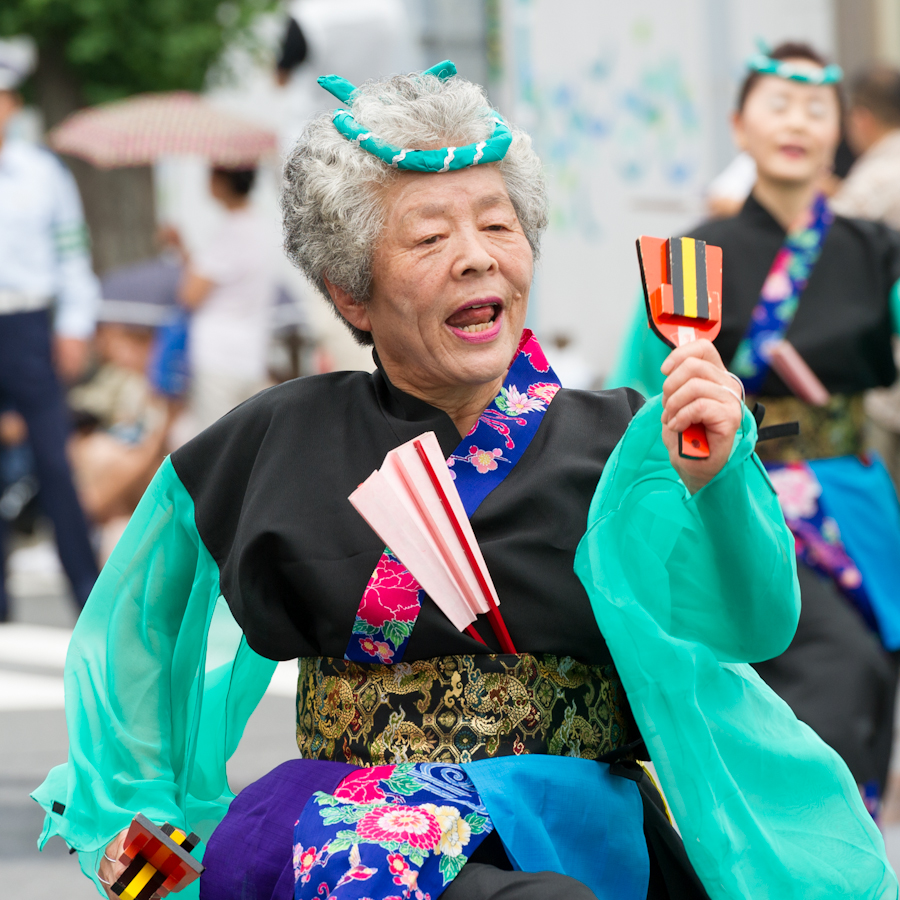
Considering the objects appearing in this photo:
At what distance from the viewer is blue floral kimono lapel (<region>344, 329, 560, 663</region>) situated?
218 cm

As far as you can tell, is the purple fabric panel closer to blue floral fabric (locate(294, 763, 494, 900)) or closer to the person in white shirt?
blue floral fabric (locate(294, 763, 494, 900))

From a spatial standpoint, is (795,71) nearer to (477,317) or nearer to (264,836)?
(477,317)

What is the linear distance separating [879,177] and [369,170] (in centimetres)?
439

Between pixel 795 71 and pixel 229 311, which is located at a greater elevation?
pixel 795 71

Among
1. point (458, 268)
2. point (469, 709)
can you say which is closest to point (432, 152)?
point (458, 268)

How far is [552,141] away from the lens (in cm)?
858

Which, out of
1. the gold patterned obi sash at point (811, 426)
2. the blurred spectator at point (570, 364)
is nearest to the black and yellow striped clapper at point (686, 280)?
the gold patterned obi sash at point (811, 426)

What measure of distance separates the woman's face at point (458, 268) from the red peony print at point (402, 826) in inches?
23.8

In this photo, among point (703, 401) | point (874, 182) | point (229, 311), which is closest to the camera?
point (703, 401)

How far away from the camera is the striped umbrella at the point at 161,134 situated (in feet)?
31.4

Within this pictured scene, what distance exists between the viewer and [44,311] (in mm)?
6832

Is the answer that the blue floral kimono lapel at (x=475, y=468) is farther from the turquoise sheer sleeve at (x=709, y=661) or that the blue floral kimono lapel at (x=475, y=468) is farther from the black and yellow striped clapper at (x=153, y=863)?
the black and yellow striped clapper at (x=153, y=863)

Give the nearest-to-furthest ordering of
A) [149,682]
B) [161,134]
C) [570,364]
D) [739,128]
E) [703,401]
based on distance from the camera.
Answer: [703,401] → [149,682] → [739,128] → [570,364] → [161,134]

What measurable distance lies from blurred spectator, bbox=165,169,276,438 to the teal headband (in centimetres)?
371
